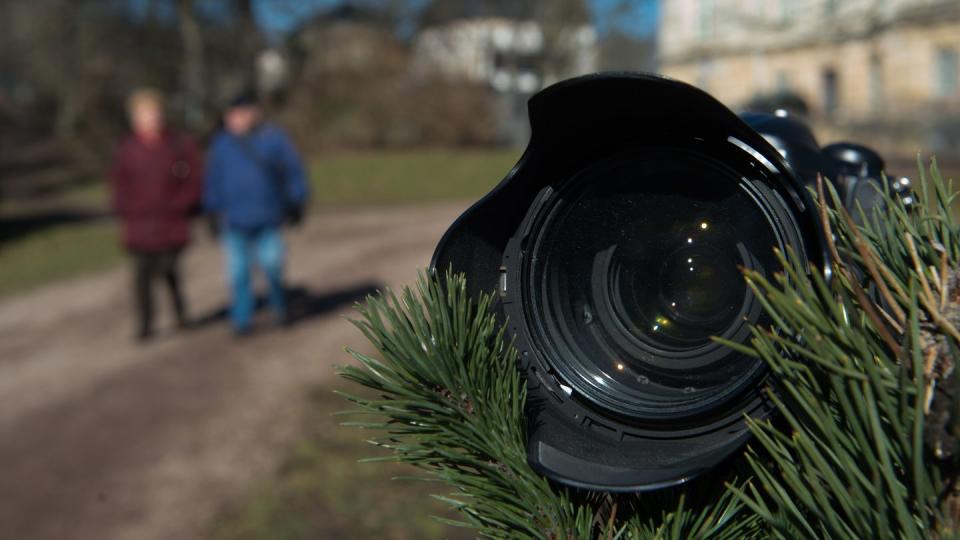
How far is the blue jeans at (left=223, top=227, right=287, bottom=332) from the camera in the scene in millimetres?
Answer: 8039

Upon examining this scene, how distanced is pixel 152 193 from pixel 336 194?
12282 millimetres

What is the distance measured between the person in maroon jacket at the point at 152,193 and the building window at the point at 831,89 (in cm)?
904

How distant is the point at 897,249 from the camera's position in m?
0.89

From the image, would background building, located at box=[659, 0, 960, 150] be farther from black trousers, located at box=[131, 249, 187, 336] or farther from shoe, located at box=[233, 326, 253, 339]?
black trousers, located at box=[131, 249, 187, 336]

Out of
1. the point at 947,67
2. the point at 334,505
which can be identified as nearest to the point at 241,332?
the point at 334,505

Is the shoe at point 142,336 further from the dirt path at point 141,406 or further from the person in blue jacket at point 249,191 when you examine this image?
the person in blue jacket at point 249,191

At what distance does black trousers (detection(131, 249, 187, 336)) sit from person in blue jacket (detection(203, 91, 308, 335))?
1.69 ft

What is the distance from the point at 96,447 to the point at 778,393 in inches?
224

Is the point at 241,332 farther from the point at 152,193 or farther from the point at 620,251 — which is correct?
the point at 620,251

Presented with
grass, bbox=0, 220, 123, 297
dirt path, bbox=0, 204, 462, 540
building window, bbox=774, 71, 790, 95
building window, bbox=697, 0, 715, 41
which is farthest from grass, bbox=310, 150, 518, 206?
dirt path, bbox=0, 204, 462, 540

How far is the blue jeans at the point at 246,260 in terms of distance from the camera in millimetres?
8039

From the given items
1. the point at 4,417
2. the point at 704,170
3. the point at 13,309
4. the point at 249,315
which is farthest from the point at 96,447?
the point at 704,170

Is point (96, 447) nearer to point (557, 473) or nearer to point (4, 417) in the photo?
point (4, 417)

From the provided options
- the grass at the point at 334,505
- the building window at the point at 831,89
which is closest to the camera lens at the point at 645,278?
the grass at the point at 334,505
